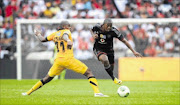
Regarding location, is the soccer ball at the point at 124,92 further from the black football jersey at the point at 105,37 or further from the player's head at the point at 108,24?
the black football jersey at the point at 105,37

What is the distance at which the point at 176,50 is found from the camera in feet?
61.3

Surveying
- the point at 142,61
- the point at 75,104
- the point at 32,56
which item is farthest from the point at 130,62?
the point at 75,104

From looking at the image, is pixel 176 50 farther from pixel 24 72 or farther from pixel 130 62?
pixel 24 72

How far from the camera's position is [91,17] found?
72.6 feet

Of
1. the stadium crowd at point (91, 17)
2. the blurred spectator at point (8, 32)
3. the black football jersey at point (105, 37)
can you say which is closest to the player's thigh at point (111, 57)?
the black football jersey at point (105, 37)

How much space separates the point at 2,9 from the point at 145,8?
26.6ft

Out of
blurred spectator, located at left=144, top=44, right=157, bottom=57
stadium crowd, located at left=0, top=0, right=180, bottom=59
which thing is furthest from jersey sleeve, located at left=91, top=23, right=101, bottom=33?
blurred spectator, located at left=144, top=44, right=157, bottom=57

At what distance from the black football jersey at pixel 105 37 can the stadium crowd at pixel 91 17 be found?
610cm

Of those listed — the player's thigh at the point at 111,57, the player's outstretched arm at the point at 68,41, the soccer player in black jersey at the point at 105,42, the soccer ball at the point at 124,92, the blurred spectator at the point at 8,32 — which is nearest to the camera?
the player's outstretched arm at the point at 68,41

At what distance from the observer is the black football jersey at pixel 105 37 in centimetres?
1173

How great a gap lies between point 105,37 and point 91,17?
Answer: 10141 millimetres

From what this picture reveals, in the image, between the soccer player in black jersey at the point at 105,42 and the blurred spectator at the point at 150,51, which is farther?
the blurred spectator at the point at 150,51

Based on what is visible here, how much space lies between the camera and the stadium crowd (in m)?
18.7

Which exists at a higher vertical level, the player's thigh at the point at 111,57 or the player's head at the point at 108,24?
the player's head at the point at 108,24
